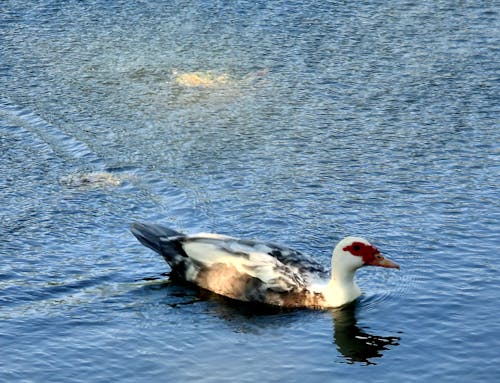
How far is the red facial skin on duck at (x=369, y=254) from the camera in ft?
39.6

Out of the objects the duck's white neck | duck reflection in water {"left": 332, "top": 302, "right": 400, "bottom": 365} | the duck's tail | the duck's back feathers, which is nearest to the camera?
duck reflection in water {"left": 332, "top": 302, "right": 400, "bottom": 365}

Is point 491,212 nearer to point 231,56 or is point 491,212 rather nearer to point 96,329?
point 96,329

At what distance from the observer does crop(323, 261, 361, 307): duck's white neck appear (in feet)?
39.4

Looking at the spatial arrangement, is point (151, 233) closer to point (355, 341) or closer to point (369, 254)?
point (369, 254)

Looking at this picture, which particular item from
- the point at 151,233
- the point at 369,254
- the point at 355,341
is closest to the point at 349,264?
the point at 369,254

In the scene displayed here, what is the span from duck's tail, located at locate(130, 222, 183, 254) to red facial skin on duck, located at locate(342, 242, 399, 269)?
1.95 metres

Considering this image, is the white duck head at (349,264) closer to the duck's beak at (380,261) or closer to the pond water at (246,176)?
the duck's beak at (380,261)

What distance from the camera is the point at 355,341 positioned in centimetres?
1125

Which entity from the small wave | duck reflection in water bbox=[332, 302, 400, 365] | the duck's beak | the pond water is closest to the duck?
the duck's beak

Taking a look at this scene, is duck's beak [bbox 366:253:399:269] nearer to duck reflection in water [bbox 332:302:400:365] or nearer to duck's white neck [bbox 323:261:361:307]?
duck's white neck [bbox 323:261:361:307]

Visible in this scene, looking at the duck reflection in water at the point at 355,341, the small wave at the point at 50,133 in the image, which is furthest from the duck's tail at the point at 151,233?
the small wave at the point at 50,133

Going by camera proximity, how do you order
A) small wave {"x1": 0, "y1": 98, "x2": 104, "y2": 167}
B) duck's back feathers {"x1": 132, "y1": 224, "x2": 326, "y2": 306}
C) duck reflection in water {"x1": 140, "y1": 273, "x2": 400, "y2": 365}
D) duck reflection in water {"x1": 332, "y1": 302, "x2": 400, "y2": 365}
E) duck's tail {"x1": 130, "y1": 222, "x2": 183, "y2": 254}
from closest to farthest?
duck reflection in water {"x1": 332, "y1": 302, "x2": 400, "y2": 365}, duck reflection in water {"x1": 140, "y1": 273, "x2": 400, "y2": 365}, duck's back feathers {"x1": 132, "y1": 224, "x2": 326, "y2": 306}, duck's tail {"x1": 130, "y1": 222, "x2": 183, "y2": 254}, small wave {"x1": 0, "y1": 98, "x2": 104, "y2": 167}

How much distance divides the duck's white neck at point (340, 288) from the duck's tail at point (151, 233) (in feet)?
5.90

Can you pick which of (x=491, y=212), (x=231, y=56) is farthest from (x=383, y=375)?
(x=231, y=56)
